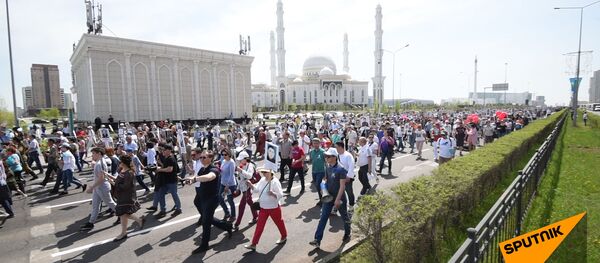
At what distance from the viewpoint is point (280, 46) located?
3688 inches

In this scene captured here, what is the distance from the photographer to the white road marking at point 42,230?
709cm

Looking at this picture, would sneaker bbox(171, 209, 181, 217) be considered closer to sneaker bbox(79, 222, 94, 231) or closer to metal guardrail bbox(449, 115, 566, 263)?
sneaker bbox(79, 222, 94, 231)

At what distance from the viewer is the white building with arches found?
30.8 meters

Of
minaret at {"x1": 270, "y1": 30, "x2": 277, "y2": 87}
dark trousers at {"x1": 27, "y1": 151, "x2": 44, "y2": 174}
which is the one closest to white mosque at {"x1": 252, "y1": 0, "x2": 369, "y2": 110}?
minaret at {"x1": 270, "y1": 30, "x2": 277, "y2": 87}

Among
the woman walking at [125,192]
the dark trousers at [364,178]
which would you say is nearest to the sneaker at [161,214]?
the woman walking at [125,192]

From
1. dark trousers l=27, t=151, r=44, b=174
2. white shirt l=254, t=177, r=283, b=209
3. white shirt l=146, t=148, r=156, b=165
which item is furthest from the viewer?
dark trousers l=27, t=151, r=44, b=174

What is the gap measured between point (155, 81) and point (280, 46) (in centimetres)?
6290

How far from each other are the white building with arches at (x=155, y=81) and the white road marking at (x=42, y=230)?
26.6 m

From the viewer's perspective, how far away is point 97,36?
97.9 feet

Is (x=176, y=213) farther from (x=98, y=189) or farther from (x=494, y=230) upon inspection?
(x=494, y=230)

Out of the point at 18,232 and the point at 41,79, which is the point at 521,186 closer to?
the point at 18,232

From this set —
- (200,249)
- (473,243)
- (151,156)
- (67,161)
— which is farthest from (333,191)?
(67,161)

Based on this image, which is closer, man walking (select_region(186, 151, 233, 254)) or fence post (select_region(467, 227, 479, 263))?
fence post (select_region(467, 227, 479, 263))

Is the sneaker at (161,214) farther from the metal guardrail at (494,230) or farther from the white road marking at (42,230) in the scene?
the metal guardrail at (494,230)
